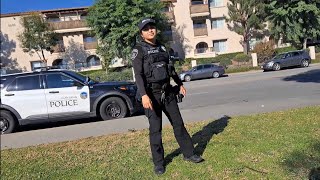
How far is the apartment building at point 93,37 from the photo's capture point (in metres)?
44.2

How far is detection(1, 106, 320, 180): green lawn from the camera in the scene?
4.27 meters

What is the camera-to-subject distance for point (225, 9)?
4572 cm

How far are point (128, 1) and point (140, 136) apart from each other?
3228 cm

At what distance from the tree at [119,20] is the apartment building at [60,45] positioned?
6453 mm

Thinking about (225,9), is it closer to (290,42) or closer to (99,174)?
(290,42)

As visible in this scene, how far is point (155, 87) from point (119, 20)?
107ft

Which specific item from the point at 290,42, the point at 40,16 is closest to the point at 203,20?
the point at 290,42

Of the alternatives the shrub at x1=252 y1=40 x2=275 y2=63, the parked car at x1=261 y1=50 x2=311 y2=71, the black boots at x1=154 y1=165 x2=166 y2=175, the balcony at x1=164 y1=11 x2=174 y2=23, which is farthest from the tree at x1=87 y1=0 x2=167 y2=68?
the black boots at x1=154 y1=165 x2=166 y2=175

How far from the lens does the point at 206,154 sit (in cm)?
486

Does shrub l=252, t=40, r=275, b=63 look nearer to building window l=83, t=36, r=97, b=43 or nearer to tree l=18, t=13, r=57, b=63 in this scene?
building window l=83, t=36, r=97, b=43

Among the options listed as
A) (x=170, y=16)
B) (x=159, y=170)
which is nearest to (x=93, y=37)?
(x=170, y=16)

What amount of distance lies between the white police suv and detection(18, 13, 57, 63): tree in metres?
33.0

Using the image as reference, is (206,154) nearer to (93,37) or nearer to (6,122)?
(6,122)

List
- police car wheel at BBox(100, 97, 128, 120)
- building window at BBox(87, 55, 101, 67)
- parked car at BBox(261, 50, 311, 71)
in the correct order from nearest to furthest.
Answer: police car wheel at BBox(100, 97, 128, 120) < parked car at BBox(261, 50, 311, 71) < building window at BBox(87, 55, 101, 67)
